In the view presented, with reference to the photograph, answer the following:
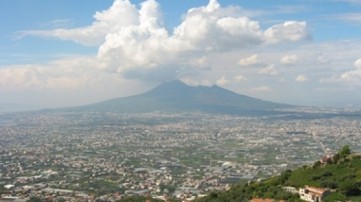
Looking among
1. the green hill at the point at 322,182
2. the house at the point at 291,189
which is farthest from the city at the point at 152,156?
the house at the point at 291,189

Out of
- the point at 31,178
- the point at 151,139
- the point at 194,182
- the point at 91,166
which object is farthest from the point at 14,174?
the point at 151,139

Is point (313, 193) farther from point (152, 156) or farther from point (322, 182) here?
point (152, 156)

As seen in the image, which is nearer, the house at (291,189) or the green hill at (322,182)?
the green hill at (322,182)

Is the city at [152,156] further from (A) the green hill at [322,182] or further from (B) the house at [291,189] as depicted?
(B) the house at [291,189]

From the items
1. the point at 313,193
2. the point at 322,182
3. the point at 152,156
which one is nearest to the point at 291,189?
the point at 322,182

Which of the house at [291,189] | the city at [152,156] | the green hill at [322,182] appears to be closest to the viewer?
the green hill at [322,182]

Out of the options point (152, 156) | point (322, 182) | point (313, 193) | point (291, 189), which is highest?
point (322, 182)

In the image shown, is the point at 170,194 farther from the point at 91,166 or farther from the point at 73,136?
the point at 73,136
